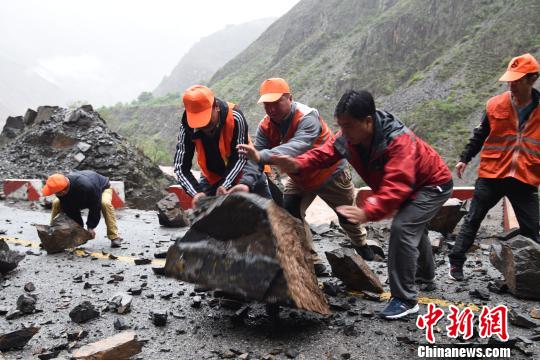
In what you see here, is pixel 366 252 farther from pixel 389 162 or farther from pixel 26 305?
pixel 26 305

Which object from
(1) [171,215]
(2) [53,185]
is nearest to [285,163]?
(2) [53,185]

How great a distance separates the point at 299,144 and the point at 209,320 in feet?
5.28

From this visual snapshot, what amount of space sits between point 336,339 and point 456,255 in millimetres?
1753

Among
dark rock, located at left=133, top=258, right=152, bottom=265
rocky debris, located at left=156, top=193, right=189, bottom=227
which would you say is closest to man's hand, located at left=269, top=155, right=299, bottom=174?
dark rock, located at left=133, top=258, right=152, bottom=265

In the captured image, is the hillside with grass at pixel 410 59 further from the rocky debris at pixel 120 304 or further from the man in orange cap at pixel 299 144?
the rocky debris at pixel 120 304

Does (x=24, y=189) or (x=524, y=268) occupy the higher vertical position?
(x=24, y=189)

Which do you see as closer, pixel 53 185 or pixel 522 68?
pixel 522 68

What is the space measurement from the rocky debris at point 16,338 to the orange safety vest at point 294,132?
2.41m

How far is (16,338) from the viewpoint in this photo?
3.09m

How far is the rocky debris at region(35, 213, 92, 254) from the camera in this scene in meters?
5.68

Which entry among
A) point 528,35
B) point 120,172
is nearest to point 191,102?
point 120,172

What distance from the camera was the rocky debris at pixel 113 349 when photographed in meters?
2.69

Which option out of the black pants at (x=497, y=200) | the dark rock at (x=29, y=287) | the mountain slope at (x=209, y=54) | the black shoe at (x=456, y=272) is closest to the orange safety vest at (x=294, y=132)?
the black pants at (x=497, y=200)

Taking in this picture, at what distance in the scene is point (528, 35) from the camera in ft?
74.7
